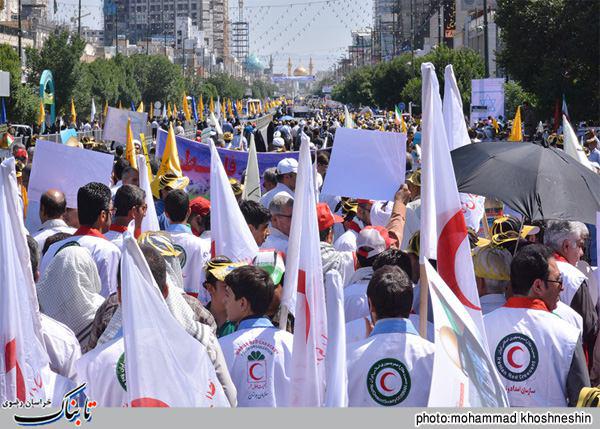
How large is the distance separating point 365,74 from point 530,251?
89.5 meters

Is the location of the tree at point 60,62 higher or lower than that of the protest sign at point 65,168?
higher

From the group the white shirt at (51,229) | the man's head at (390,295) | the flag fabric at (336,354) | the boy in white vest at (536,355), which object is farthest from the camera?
the white shirt at (51,229)

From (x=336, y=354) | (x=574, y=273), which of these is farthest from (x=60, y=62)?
(x=336, y=354)

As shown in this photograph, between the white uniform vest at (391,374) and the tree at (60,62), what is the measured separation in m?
49.4

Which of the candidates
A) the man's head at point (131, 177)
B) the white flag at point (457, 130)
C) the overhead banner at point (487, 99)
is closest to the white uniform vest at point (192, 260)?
the white flag at point (457, 130)

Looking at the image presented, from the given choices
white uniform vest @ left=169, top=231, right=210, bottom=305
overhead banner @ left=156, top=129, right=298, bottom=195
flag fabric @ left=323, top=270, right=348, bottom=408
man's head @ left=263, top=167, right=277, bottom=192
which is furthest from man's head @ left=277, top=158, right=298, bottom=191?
flag fabric @ left=323, top=270, right=348, bottom=408

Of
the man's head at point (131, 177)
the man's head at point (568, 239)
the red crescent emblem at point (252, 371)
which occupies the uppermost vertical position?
the man's head at point (131, 177)

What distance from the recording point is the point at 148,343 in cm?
365

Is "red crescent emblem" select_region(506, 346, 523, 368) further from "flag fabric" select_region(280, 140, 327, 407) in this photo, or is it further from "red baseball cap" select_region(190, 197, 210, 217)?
"red baseball cap" select_region(190, 197, 210, 217)

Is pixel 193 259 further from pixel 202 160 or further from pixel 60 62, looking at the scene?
pixel 60 62

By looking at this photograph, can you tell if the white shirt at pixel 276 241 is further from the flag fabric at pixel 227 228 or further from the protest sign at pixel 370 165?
the protest sign at pixel 370 165

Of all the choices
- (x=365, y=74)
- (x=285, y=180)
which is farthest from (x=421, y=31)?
(x=285, y=180)

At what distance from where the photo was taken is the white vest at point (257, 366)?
184 inches

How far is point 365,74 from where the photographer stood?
307 feet
